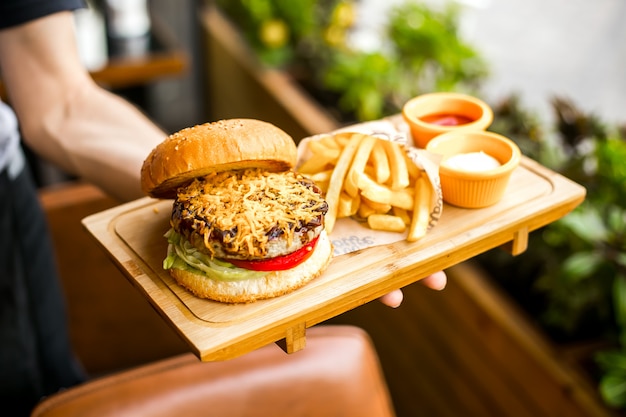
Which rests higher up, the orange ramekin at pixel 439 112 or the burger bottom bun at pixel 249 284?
the orange ramekin at pixel 439 112

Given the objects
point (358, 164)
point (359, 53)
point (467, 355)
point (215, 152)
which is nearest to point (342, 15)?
point (359, 53)

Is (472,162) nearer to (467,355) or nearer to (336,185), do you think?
(336,185)

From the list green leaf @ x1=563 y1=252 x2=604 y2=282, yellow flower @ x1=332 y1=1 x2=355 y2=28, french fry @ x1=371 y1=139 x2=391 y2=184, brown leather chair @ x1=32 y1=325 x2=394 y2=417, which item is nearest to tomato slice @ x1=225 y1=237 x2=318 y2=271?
french fry @ x1=371 y1=139 x2=391 y2=184

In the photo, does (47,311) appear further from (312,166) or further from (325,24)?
(325,24)

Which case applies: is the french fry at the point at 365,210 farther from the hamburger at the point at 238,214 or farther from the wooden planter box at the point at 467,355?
the wooden planter box at the point at 467,355

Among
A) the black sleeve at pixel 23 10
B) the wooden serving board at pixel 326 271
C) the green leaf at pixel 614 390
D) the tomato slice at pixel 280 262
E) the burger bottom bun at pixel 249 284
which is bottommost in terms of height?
the green leaf at pixel 614 390

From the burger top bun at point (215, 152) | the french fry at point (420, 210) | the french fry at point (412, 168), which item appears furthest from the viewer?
the french fry at point (412, 168)

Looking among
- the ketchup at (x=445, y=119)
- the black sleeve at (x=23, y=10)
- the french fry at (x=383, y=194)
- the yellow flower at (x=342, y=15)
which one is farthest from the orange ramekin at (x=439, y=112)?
the yellow flower at (x=342, y=15)

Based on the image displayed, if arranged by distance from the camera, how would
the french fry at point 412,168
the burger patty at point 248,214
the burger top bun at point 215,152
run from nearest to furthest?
the burger patty at point 248,214, the burger top bun at point 215,152, the french fry at point 412,168
